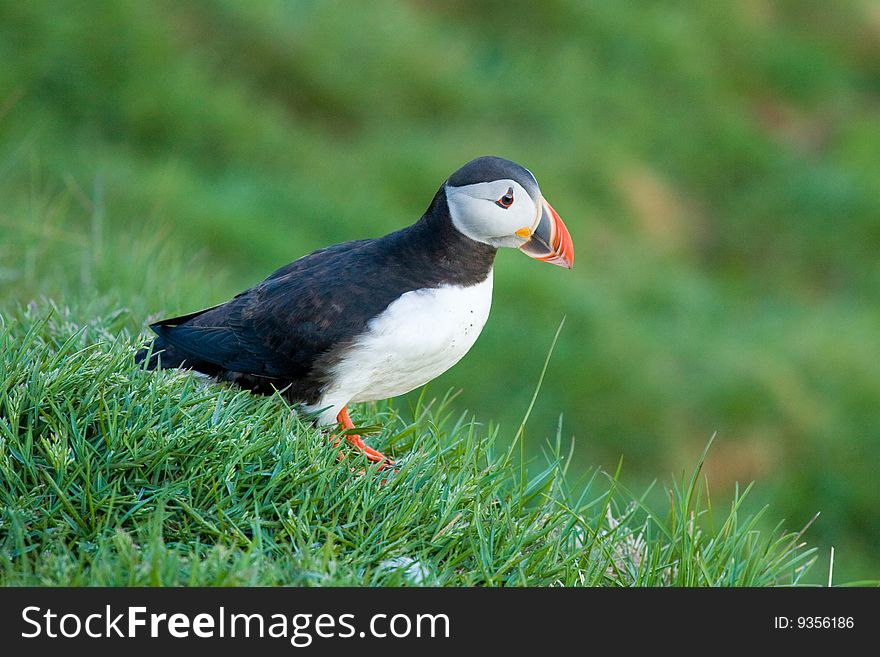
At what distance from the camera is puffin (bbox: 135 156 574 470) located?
3375mm

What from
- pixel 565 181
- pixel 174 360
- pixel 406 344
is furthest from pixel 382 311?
pixel 565 181

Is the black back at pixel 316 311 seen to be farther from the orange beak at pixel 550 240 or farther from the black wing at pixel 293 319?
the orange beak at pixel 550 240

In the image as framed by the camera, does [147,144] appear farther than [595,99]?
No

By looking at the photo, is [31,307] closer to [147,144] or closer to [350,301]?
[350,301]

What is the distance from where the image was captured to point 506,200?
134 inches

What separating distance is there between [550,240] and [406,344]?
59 cm

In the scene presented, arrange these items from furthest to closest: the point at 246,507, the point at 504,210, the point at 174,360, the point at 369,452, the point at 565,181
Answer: the point at 565,181 → the point at 174,360 → the point at 504,210 → the point at 369,452 → the point at 246,507

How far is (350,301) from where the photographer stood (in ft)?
11.2

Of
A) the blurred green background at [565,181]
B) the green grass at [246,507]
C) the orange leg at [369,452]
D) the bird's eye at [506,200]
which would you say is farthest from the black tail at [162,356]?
the bird's eye at [506,200]

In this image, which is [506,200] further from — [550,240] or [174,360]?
[174,360]

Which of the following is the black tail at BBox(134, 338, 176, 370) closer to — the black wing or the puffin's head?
A: the black wing

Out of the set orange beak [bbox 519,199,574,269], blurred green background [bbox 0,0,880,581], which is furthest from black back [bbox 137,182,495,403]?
blurred green background [bbox 0,0,880,581]

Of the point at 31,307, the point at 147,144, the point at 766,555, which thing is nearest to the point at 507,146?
the point at 147,144

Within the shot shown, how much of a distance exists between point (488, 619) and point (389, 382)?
107 centimetres
